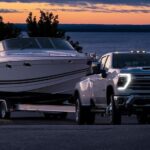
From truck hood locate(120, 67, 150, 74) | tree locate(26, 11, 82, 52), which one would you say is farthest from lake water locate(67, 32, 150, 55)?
truck hood locate(120, 67, 150, 74)

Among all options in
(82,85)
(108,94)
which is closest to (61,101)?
(82,85)

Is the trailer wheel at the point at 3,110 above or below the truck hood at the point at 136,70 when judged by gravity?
below

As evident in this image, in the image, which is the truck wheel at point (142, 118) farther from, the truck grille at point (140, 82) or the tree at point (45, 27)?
the tree at point (45, 27)

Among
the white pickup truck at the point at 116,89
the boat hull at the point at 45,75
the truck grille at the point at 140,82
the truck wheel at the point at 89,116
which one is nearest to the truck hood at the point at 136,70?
the white pickup truck at the point at 116,89

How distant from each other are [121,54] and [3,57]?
5.50 meters

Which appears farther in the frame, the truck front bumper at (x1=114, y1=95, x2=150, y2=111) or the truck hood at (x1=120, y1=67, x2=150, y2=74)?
the truck hood at (x1=120, y1=67, x2=150, y2=74)

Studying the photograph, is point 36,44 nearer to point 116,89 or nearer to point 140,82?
point 116,89

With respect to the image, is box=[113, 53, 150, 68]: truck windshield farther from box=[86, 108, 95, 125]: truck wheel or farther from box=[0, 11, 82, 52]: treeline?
box=[0, 11, 82, 52]: treeline

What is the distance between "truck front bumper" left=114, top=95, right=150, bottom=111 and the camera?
68.9 ft

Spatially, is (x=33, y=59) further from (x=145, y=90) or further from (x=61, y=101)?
(x=145, y=90)

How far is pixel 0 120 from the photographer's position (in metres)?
27.2

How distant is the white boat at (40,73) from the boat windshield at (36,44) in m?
0.65

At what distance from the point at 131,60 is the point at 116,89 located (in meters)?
1.85

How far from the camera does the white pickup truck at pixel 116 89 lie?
21.2m
